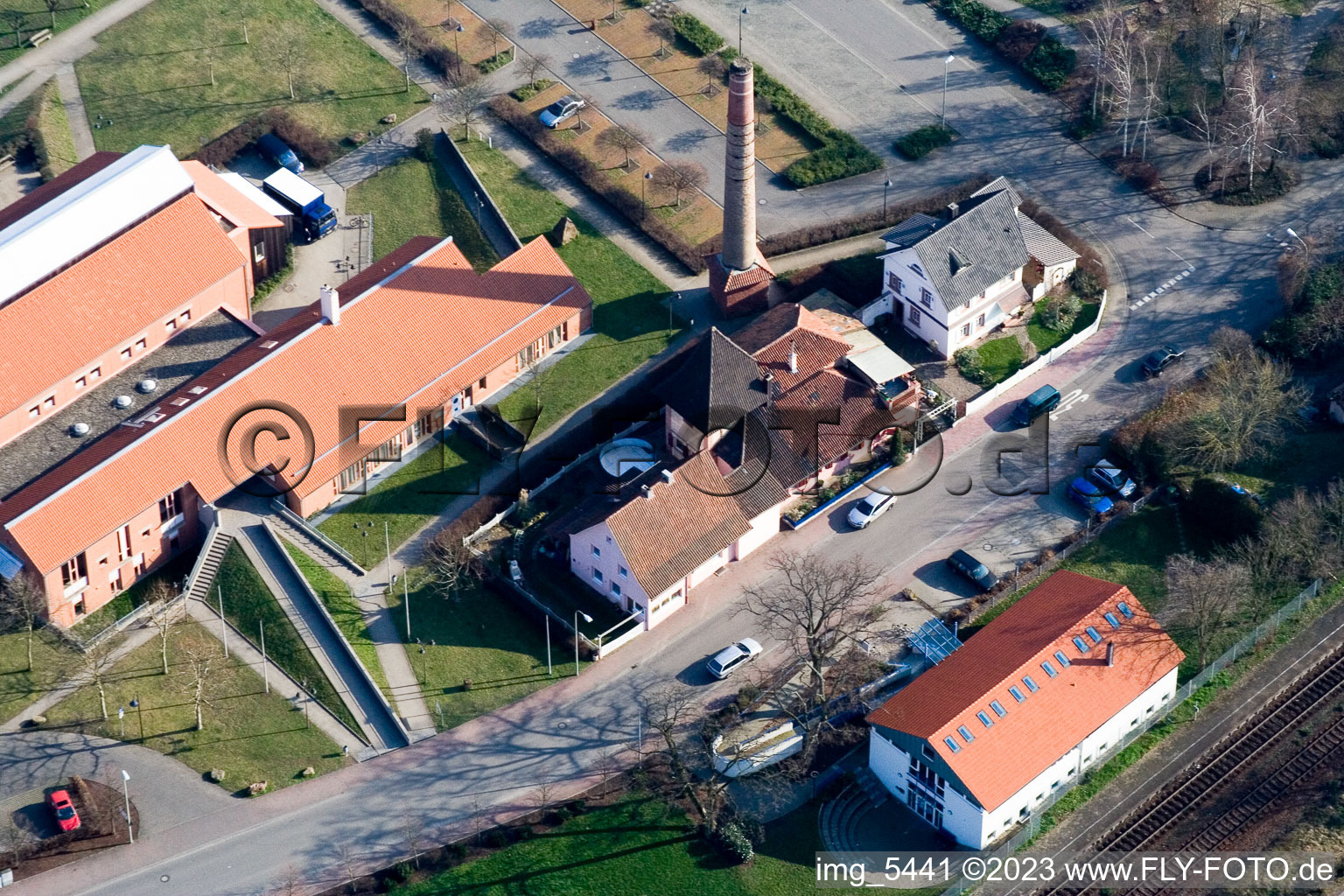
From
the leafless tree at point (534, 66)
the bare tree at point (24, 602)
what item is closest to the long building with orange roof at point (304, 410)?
the bare tree at point (24, 602)

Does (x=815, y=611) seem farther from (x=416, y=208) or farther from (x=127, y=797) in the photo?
(x=416, y=208)

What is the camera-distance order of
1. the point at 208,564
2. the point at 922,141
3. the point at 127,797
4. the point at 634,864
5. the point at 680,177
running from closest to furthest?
the point at 634,864, the point at 127,797, the point at 208,564, the point at 680,177, the point at 922,141

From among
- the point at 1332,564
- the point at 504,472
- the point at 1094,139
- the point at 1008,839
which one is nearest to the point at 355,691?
the point at 504,472

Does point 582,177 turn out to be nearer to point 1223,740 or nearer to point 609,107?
point 609,107

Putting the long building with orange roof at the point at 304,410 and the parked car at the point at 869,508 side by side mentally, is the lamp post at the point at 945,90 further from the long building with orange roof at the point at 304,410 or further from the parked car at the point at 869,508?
the parked car at the point at 869,508

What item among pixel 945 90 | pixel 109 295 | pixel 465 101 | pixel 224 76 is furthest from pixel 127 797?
pixel 945 90

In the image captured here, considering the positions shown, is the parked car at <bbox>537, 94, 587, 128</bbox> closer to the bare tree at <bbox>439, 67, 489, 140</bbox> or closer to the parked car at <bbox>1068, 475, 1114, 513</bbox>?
the bare tree at <bbox>439, 67, 489, 140</bbox>

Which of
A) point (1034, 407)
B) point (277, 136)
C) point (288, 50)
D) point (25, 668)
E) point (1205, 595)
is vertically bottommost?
point (25, 668)

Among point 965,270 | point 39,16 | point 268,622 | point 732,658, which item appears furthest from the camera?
point 39,16
